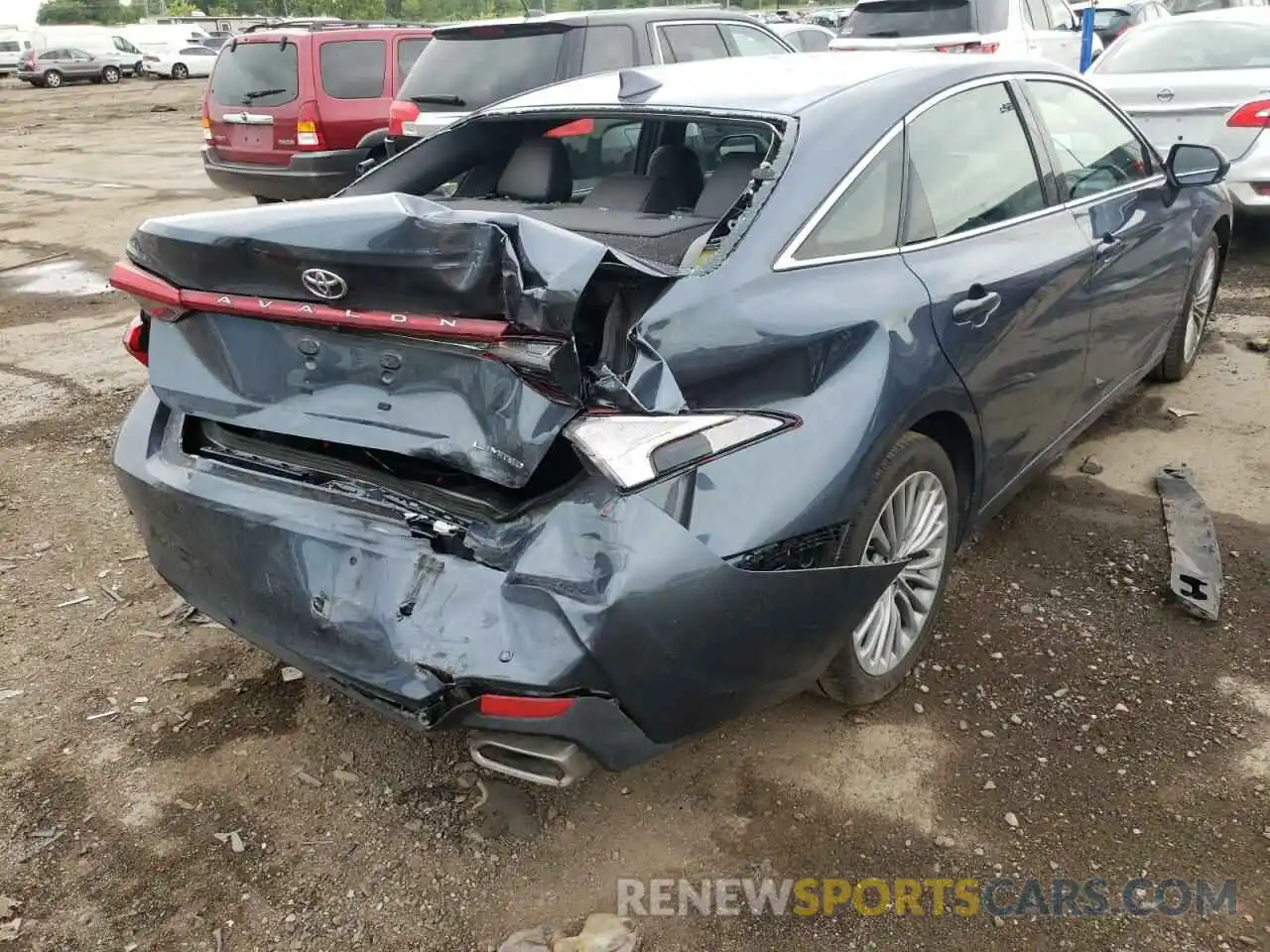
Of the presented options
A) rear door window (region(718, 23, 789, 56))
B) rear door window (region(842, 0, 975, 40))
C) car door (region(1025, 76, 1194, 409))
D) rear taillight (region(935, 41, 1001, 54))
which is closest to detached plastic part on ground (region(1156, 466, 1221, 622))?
car door (region(1025, 76, 1194, 409))

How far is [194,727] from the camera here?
2912mm

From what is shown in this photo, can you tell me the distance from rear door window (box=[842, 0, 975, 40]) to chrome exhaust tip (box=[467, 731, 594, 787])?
9.51 metres

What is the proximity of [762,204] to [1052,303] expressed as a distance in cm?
120

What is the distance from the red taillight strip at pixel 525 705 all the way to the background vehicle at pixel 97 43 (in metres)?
37.7

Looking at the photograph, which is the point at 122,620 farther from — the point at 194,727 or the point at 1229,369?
the point at 1229,369

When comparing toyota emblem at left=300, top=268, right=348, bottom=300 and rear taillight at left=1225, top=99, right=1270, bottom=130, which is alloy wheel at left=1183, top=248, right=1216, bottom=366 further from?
toyota emblem at left=300, top=268, right=348, bottom=300

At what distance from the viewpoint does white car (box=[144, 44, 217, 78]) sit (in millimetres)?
33875

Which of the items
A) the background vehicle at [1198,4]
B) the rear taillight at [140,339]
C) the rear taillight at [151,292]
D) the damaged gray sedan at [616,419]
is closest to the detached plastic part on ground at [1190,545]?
the damaged gray sedan at [616,419]

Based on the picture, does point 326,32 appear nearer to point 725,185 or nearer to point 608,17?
point 608,17

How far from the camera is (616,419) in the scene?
200cm

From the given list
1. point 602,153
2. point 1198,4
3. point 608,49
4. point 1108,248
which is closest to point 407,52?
point 608,49

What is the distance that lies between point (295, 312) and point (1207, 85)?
6688 millimetres

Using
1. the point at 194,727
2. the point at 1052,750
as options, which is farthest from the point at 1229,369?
the point at 194,727

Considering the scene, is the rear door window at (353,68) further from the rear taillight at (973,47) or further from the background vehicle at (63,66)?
the background vehicle at (63,66)
